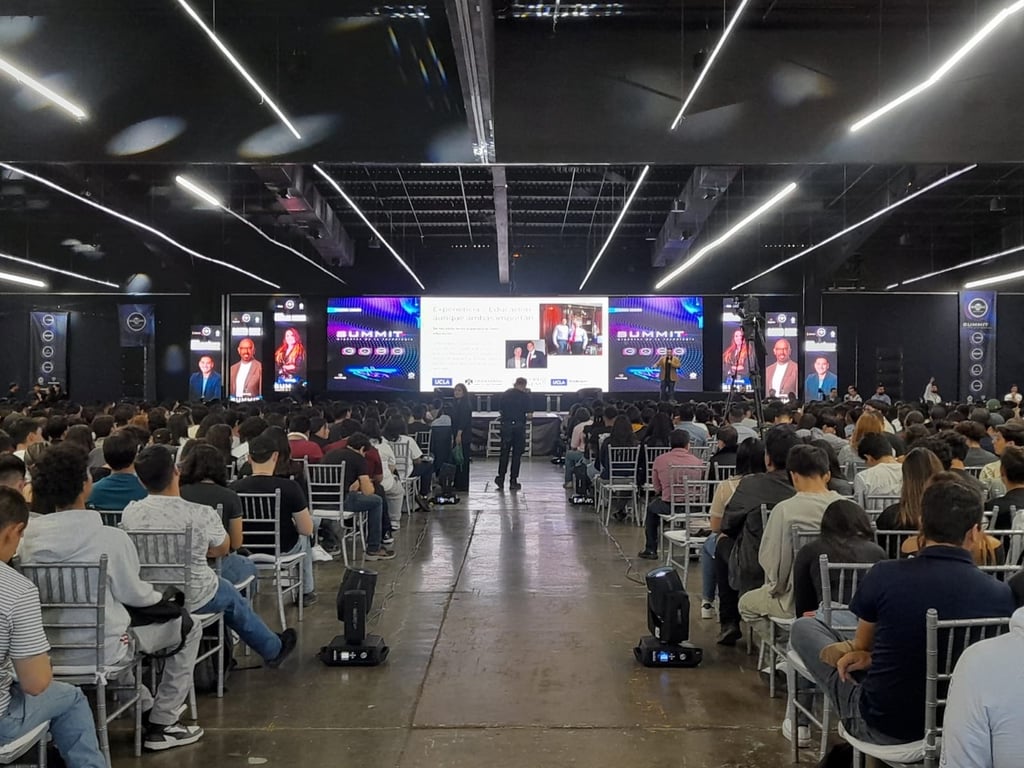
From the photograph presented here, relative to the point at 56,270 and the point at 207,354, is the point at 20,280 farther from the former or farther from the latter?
the point at 207,354

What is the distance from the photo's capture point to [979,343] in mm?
20891

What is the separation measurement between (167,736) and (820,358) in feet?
62.0

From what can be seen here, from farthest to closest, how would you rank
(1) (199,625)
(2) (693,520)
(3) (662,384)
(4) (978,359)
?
(4) (978,359), (3) (662,384), (2) (693,520), (1) (199,625)

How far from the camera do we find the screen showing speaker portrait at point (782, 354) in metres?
20.6

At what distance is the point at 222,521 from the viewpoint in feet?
14.6

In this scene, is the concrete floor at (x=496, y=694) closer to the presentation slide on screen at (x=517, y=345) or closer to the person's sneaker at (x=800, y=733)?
the person's sneaker at (x=800, y=733)

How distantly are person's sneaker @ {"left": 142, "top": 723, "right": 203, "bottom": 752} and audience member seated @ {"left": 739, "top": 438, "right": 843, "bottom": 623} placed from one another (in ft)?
8.14

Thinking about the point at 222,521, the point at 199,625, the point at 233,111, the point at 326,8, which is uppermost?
the point at 326,8

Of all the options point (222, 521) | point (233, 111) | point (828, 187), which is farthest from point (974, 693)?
point (828, 187)

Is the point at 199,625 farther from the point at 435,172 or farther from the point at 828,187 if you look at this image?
the point at 828,187

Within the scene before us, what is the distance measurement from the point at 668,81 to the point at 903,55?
8.12 ft

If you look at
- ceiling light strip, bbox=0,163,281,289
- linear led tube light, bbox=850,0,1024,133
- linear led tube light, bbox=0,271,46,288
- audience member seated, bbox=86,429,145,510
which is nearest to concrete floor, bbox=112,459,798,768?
audience member seated, bbox=86,429,145,510

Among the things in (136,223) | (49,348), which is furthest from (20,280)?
(136,223)

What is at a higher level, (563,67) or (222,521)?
(563,67)
